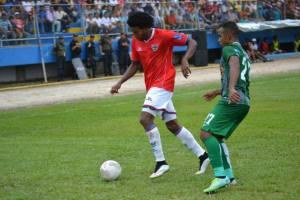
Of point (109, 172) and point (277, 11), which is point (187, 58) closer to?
point (109, 172)

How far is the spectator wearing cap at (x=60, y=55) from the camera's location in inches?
1045

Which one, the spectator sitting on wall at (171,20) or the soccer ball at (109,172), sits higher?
the soccer ball at (109,172)

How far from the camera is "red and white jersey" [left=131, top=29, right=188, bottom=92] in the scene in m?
8.12

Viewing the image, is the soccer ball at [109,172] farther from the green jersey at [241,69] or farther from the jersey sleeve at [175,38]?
the jersey sleeve at [175,38]

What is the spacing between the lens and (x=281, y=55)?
36.8m

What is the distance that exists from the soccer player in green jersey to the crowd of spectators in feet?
63.6

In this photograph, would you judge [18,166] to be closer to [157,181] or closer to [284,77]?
[157,181]

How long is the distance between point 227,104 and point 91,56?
70.3ft

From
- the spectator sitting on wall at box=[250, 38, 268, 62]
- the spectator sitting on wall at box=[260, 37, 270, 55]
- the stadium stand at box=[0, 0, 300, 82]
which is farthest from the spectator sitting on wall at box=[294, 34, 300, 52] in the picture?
the spectator sitting on wall at box=[250, 38, 268, 62]

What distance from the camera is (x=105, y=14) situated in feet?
94.6

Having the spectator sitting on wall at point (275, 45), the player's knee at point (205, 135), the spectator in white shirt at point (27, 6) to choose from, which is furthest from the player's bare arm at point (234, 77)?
the spectator sitting on wall at point (275, 45)

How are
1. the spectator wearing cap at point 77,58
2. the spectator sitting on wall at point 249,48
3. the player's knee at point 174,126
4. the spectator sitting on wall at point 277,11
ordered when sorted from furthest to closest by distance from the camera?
the spectator sitting on wall at point 277,11 → the spectator sitting on wall at point 249,48 → the spectator wearing cap at point 77,58 → the player's knee at point 174,126

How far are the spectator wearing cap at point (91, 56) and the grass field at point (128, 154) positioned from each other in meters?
10.9

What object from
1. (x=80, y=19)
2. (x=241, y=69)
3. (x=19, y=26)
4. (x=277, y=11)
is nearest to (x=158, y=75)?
(x=241, y=69)
